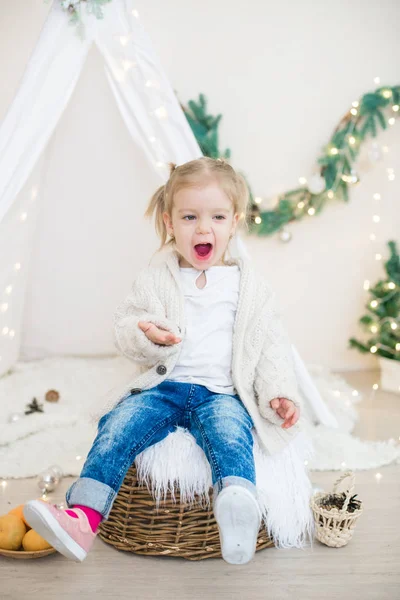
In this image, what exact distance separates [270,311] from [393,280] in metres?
1.42

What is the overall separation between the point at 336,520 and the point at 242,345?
20.7 inches

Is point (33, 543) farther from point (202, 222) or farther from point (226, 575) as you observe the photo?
point (202, 222)

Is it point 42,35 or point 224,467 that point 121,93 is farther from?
point 224,467

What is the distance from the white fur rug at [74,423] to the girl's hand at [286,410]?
0.24 meters

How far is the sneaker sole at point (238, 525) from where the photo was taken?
1.31 metres

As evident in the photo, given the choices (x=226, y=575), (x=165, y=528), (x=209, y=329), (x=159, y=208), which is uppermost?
(x=159, y=208)

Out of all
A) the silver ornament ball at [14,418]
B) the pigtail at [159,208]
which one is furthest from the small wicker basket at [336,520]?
the silver ornament ball at [14,418]

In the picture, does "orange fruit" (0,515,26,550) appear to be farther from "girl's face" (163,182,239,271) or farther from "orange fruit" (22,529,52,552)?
"girl's face" (163,182,239,271)

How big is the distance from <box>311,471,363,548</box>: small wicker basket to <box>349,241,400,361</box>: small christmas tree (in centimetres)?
151

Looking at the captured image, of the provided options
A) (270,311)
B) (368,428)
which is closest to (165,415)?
(270,311)

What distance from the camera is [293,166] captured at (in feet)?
10.7

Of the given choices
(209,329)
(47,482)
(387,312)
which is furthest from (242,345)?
(387,312)

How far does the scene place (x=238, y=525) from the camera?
51.9 inches

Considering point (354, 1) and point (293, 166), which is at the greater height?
point (354, 1)
